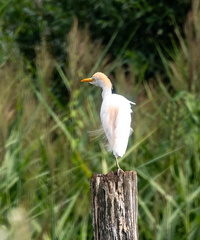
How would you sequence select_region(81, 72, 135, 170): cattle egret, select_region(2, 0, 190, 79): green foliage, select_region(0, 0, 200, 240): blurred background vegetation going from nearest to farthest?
1. select_region(81, 72, 135, 170): cattle egret
2. select_region(0, 0, 200, 240): blurred background vegetation
3. select_region(2, 0, 190, 79): green foliage

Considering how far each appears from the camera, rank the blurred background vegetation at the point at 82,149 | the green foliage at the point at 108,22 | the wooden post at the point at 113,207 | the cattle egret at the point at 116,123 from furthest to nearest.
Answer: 1. the green foliage at the point at 108,22
2. the blurred background vegetation at the point at 82,149
3. the cattle egret at the point at 116,123
4. the wooden post at the point at 113,207

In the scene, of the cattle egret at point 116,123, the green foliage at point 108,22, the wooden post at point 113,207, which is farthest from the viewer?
the green foliage at point 108,22

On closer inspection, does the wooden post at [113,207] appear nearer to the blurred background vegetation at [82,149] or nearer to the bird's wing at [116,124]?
the blurred background vegetation at [82,149]

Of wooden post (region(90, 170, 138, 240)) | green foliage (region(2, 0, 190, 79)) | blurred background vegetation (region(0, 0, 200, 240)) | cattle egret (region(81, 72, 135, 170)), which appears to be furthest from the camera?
green foliage (region(2, 0, 190, 79))

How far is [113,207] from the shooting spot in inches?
107

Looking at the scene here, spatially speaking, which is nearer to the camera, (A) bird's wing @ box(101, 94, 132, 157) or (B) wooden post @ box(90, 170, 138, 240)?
(B) wooden post @ box(90, 170, 138, 240)

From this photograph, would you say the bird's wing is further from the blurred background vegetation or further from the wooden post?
the wooden post

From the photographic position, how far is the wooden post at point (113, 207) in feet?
8.92

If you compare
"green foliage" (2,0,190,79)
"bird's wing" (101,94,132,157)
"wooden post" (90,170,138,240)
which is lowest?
"wooden post" (90,170,138,240)

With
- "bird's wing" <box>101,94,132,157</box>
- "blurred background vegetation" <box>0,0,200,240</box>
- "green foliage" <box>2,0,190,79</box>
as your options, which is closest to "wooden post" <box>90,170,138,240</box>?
"blurred background vegetation" <box>0,0,200,240</box>

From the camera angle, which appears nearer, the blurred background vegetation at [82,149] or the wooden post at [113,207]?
the wooden post at [113,207]

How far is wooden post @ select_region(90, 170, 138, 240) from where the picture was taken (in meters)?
2.72

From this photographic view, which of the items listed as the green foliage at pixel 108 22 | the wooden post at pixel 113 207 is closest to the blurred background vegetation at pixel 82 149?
the wooden post at pixel 113 207

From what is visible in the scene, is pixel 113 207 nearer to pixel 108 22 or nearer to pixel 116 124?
pixel 116 124
